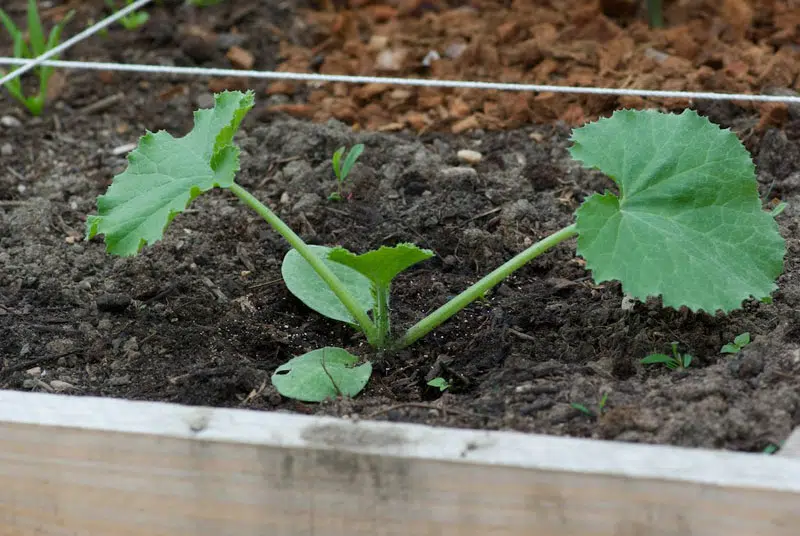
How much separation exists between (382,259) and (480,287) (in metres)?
0.19

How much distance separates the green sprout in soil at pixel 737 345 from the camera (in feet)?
5.70

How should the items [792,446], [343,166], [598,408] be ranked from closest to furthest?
[792,446], [598,408], [343,166]

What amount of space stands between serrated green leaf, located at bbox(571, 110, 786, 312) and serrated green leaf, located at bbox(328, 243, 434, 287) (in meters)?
0.26

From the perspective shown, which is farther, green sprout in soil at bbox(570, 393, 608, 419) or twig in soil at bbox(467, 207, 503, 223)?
twig in soil at bbox(467, 207, 503, 223)

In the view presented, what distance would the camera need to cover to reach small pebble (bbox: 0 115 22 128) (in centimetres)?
299

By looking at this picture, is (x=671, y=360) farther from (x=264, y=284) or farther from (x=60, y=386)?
(x=60, y=386)

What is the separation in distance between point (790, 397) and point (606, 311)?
0.44 metres

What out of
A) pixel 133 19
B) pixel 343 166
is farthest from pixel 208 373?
pixel 133 19

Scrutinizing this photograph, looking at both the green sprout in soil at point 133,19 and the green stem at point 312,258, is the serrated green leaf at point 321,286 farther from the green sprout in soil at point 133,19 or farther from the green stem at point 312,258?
the green sprout in soil at point 133,19

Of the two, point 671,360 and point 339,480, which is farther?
point 671,360

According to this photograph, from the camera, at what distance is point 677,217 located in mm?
1733

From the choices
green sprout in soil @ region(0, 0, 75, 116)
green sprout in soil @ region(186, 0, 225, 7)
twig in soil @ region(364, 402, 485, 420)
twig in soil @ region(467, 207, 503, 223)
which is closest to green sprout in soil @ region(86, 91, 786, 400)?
twig in soil @ region(364, 402, 485, 420)

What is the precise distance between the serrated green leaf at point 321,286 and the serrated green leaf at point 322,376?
4.5 inches

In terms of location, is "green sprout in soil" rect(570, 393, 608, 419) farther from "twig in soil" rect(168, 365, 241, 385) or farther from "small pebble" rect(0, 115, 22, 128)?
"small pebble" rect(0, 115, 22, 128)
